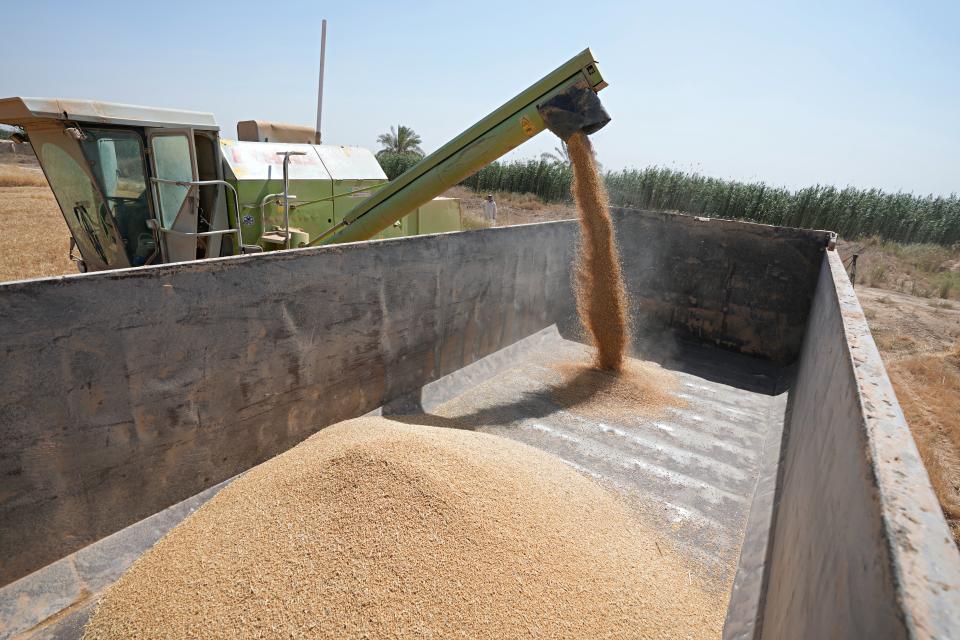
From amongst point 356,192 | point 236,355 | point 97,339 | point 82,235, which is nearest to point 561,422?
point 236,355

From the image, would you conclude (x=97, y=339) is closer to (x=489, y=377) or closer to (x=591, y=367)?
(x=489, y=377)

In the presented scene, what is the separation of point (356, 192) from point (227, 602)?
4.57 metres

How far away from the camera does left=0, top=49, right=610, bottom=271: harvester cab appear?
12.6 ft

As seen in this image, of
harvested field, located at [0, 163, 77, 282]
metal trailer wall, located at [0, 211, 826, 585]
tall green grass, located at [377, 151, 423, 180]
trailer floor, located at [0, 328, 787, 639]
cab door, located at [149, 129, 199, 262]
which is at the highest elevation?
tall green grass, located at [377, 151, 423, 180]

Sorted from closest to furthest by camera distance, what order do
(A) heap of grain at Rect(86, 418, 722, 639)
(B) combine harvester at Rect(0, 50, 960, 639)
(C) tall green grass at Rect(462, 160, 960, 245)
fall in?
(B) combine harvester at Rect(0, 50, 960, 639) < (A) heap of grain at Rect(86, 418, 722, 639) < (C) tall green grass at Rect(462, 160, 960, 245)

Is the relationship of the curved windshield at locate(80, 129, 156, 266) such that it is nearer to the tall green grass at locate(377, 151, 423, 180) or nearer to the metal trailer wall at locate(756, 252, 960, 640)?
the metal trailer wall at locate(756, 252, 960, 640)

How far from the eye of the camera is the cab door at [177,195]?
13.5ft

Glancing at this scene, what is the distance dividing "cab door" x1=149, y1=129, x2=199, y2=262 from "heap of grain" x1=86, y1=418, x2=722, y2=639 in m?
2.42

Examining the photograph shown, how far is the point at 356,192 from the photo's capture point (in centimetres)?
582

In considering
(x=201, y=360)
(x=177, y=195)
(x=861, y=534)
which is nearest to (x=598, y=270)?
(x=201, y=360)

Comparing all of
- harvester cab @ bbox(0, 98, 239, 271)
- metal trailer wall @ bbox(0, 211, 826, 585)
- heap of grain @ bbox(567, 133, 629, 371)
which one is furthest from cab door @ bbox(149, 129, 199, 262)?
heap of grain @ bbox(567, 133, 629, 371)

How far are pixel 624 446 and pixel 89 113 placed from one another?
4.43 metres

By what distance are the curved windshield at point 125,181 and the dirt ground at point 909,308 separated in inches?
143

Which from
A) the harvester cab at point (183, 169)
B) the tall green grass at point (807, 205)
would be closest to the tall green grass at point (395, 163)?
the tall green grass at point (807, 205)
